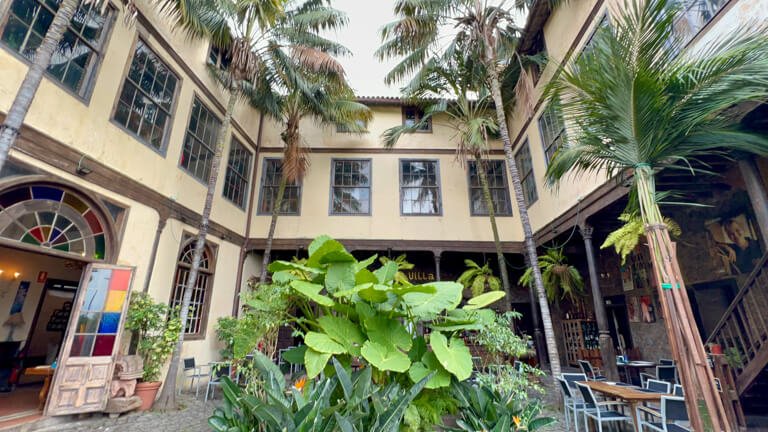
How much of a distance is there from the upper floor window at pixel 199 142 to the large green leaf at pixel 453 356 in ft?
21.0

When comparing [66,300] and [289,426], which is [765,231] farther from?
[66,300]

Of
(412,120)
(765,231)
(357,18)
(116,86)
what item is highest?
(357,18)

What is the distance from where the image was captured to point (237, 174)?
905 centimetres

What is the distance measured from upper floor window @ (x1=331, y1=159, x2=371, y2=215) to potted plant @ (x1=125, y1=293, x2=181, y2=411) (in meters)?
5.30

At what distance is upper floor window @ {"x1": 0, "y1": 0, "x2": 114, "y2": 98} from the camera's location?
12.9 feet

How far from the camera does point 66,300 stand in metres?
7.52

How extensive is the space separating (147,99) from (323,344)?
19.1ft

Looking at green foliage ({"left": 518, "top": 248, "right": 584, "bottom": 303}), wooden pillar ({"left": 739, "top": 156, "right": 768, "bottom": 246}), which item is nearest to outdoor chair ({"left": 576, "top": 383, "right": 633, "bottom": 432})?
wooden pillar ({"left": 739, "top": 156, "right": 768, "bottom": 246})

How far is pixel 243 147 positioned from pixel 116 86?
13.7ft

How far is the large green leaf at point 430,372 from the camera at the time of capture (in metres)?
3.15

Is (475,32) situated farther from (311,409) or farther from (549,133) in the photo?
(311,409)

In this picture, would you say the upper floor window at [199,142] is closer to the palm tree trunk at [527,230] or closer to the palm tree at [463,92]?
the palm tree at [463,92]

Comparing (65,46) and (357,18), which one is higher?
(357,18)

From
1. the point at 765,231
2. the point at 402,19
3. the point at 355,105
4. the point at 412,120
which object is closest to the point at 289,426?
the point at 765,231
